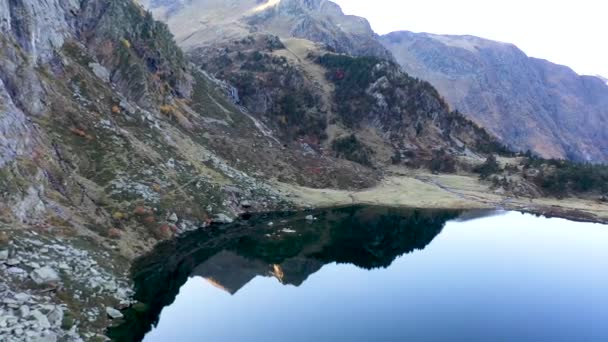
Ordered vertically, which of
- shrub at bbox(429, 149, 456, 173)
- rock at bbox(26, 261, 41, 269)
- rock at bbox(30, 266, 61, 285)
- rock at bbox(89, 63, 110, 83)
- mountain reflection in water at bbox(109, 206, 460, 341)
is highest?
rock at bbox(89, 63, 110, 83)

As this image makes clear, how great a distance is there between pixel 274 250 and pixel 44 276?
36.2 metres

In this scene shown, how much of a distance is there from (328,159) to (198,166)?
160ft

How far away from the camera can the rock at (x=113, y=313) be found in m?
41.2

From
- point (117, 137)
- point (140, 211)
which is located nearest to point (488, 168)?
point (117, 137)

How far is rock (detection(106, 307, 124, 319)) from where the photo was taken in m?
41.2

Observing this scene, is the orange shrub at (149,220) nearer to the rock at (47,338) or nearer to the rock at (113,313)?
the rock at (113,313)

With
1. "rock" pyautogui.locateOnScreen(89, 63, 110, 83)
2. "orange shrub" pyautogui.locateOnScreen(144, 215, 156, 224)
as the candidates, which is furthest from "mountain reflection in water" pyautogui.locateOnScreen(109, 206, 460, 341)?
"rock" pyautogui.locateOnScreen(89, 63, 110, 83)

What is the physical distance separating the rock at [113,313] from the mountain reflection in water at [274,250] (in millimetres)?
802

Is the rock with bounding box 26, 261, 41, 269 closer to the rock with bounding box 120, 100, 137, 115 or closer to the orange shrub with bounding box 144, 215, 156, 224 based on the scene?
the orange shrub with bounding box 144, 215, 156, 224

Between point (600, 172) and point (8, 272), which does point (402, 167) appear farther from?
point (8, 272)

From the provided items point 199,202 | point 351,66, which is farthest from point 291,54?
point 199,202

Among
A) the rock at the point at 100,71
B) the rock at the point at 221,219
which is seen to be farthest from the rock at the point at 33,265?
the rock at the point at 100,71

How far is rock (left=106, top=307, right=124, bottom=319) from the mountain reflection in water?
2.63ft

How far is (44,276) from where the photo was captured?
1594 inches
